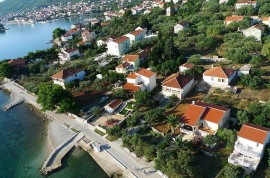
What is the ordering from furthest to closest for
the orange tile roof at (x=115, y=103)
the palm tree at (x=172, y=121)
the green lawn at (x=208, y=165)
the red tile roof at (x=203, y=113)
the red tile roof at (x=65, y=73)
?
the red tile roof at (x=65, y=73), the orange tile roof at (x=115, y=103), the palm tree at (x=172, y=121), the red tile roof at (x=203, y=113), the green lawn at (x=208, y=165)

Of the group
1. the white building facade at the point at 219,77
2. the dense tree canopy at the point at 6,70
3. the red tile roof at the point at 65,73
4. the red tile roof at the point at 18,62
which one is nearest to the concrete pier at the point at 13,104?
the red tile roof at the point at 65,73

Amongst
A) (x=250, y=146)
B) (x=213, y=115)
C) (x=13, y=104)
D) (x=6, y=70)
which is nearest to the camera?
(x=250, y=146)

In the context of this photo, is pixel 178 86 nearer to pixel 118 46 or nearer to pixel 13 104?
pixel 118 46

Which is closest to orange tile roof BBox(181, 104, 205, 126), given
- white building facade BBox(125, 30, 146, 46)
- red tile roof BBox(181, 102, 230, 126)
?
red tile roof BBox(181, 102, 230, 126)

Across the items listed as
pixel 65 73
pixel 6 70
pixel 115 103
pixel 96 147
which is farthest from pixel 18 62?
pixel 96 147

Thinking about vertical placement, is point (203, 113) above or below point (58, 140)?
above

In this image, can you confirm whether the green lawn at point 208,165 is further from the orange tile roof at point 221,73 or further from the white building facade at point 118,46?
the white building facade at point 118,46
